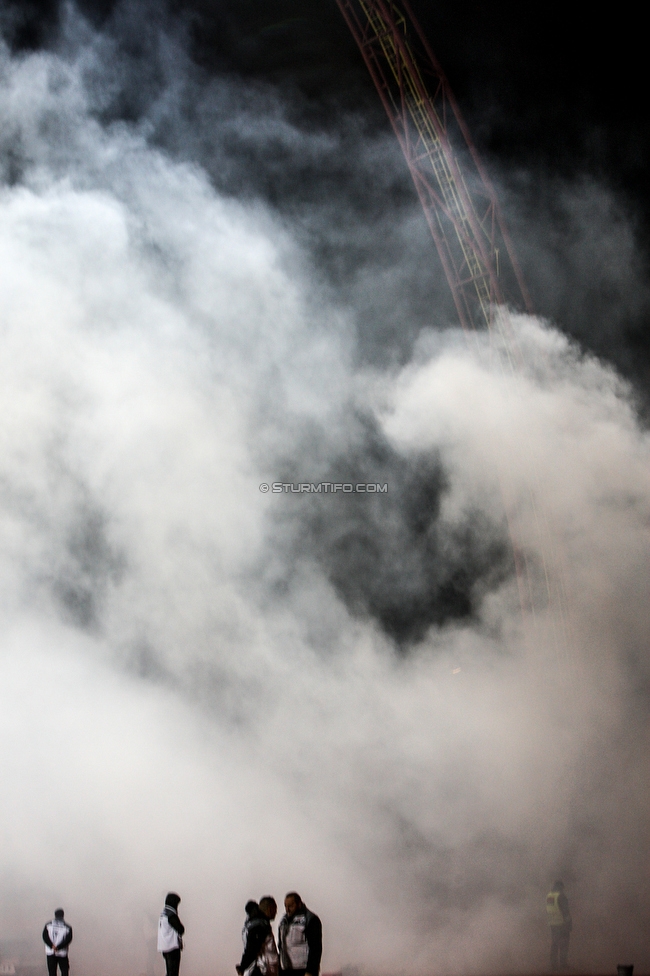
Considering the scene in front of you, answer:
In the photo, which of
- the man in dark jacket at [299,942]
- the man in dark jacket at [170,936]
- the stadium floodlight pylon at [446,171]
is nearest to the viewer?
the man in dark jacket at [299,942]

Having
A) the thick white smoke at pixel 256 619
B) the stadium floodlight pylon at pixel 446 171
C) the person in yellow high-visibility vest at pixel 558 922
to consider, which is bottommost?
the person in yellow high-visibility vest at pixel 558 922

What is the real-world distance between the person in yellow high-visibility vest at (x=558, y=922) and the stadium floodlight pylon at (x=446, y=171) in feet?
22.2

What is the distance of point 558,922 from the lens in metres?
8.76

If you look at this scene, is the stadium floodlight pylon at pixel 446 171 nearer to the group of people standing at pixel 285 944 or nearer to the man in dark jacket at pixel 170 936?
the man in dark jacket at pixel 170 936

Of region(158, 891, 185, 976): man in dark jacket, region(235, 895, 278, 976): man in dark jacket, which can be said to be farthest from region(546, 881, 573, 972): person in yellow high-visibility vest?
region(235, 895, 278, 976): man in dark jacket

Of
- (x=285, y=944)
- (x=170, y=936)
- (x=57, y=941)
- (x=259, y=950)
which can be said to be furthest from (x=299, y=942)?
(x=57, y=941)

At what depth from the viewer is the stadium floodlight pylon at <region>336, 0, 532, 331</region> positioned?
10547mm

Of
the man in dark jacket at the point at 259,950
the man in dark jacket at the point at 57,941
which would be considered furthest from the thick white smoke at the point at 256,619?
the man in dark jacket at the point at 259,950

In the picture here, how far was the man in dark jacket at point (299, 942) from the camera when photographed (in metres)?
5.16

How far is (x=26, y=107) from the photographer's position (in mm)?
10820

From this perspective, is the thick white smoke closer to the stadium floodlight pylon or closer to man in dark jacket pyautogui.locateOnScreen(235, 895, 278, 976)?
the stadium floodlight pylon

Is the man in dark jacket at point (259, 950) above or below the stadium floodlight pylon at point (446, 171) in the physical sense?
below

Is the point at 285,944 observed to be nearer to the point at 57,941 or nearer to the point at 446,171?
the point at 57,941

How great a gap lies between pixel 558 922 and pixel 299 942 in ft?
15.6
